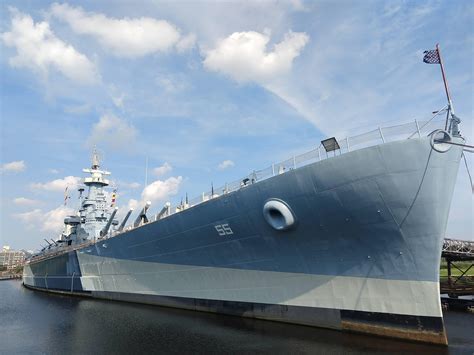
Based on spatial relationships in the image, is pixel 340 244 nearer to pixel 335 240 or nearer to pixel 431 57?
pixel 335 240

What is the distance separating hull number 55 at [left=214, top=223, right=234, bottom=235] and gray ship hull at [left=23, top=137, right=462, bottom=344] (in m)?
0.12

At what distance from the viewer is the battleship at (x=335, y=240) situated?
38.5ft

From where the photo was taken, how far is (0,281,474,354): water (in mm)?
11625

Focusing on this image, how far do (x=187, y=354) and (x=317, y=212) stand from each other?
6.51 m

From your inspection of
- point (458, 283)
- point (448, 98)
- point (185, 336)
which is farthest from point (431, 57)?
point (458, 283)

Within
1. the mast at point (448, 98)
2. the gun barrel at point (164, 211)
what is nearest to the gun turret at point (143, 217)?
the gun barrel at point (164, 211)

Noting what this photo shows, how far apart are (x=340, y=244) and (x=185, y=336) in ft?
22.8

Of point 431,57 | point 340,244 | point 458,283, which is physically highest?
point 431,57

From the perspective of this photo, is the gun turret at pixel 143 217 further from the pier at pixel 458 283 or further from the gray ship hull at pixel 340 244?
the pier at pixel 458 283

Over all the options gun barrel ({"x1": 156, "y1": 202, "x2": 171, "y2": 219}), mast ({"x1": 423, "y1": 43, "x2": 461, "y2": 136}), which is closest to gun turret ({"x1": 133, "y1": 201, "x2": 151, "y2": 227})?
gun barrel ({"x1": 156, "y1": 202, "x2": 171, "y2": 219})

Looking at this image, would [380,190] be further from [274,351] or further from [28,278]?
[28,278]

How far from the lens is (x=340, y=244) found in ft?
42.8

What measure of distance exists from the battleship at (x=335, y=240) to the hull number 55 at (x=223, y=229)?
0.20 feet

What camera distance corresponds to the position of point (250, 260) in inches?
611
